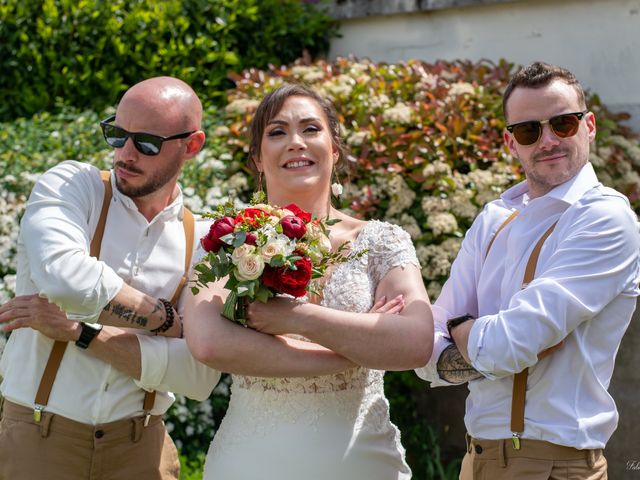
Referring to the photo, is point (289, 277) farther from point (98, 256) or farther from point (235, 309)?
point (98, 256)

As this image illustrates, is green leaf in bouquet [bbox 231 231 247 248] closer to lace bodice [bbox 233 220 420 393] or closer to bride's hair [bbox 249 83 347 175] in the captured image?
lace bodice [bbox 233 220 420 393]

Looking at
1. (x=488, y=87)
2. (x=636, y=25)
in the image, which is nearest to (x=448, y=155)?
(x=488, y=87)

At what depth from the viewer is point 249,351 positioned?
3.54 metres

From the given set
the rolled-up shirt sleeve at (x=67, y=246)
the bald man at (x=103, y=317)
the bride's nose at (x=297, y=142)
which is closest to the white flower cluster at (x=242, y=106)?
the bald man at (x=103, y=317)

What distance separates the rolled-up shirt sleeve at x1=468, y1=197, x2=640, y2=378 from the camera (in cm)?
332

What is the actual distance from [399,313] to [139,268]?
1.14 meters

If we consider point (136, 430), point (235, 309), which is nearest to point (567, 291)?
point (235, 309)

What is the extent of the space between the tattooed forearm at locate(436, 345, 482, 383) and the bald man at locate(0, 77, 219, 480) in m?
0.98

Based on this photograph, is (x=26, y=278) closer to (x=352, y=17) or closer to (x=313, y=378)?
(x=313, y=378)

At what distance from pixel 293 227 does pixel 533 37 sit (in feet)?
17.1

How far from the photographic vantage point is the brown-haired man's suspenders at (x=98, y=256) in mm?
3812

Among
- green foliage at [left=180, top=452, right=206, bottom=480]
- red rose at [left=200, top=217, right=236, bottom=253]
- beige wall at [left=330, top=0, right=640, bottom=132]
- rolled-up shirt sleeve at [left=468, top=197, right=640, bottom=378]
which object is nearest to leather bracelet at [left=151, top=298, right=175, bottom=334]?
red rose at [left=200, top=217, right=236, bottom=253]

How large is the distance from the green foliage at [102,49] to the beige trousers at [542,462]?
210 inches

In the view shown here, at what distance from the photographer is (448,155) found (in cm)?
629
